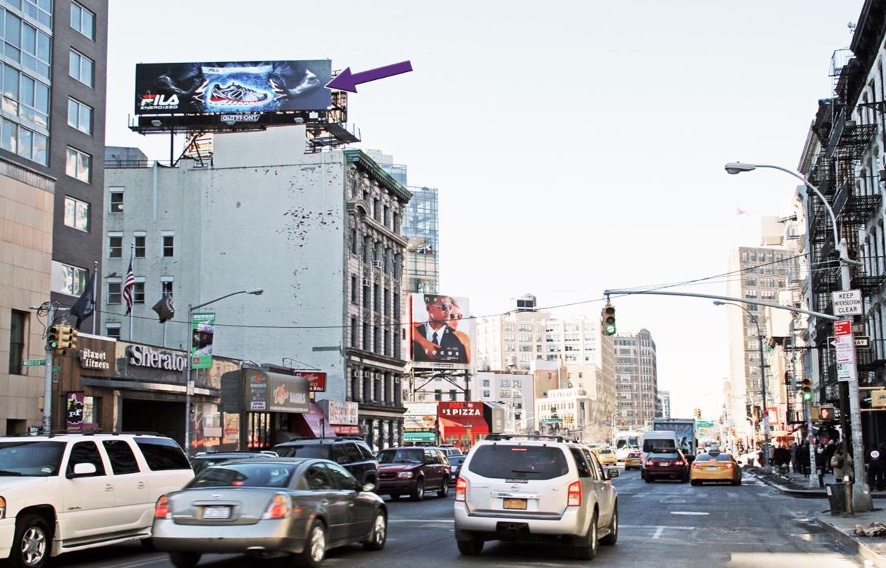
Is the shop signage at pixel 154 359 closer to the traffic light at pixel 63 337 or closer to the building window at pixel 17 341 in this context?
the building window at pixel 17 341

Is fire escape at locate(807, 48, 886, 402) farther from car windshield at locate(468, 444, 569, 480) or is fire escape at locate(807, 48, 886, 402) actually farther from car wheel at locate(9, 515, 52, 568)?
car wheel at locate(9, 515, 52, 568)

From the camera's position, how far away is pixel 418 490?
107 feet

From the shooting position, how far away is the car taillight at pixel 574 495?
15.3 m

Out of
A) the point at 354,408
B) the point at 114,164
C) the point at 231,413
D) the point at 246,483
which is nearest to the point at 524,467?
the point at 246,483

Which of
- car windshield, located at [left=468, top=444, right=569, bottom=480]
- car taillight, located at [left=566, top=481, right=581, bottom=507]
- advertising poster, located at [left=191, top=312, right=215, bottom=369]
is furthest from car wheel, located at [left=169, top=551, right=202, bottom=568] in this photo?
advertising poster, located at [left=191, top=312, right=215, bottom=369]

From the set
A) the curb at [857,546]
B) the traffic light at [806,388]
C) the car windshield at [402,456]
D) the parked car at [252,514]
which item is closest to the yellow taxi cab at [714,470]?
the traffic light at [806,388]

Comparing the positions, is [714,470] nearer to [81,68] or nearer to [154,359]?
[154,359]

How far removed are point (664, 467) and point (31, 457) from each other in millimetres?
37072

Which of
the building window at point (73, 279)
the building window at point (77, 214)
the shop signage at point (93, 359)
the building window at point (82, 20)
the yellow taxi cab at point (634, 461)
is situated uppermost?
the building window at point (82, 20)

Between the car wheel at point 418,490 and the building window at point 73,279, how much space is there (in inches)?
936

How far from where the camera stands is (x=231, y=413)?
163 ft

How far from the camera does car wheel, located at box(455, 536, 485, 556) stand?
52.0 ft

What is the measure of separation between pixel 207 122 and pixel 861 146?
4139cm

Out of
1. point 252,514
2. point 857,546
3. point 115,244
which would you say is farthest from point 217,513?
point 115,244
